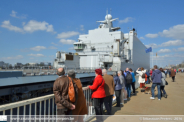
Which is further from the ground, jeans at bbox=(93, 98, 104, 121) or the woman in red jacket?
the woman in red jacket

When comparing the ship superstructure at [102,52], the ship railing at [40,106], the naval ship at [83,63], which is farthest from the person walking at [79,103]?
the ship superstructure at [102,52]

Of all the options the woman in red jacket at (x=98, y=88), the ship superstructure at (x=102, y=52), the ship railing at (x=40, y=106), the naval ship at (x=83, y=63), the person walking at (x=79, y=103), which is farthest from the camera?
the ship superstructure at (x=102, y=52)

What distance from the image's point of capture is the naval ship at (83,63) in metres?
8.59

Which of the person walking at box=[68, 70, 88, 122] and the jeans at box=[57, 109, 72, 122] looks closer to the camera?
the jeans at box=[57, 109, 72, 122]

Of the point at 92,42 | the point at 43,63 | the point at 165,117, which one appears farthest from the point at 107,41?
the point at 165,117

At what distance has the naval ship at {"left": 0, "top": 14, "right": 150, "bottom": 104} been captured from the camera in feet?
28.2

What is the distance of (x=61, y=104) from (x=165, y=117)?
11.6ft

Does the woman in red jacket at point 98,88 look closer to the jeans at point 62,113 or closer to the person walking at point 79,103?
the person walking at point 79,103

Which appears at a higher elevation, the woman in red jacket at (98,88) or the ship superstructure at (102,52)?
the ship superstructure at (102,52)

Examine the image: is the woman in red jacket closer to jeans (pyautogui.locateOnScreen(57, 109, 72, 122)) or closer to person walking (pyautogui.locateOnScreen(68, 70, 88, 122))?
person walking (pyautogui.locateOnScreen(68, 70, 88, 122))

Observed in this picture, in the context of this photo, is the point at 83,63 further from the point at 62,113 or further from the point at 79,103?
the point at 62,113

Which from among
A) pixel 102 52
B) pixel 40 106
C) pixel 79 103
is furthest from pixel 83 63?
pixel 40 106

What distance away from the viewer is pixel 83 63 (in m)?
24.8

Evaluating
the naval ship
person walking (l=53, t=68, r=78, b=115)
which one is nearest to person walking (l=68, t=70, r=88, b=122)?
person walking (l=53, t=68, r=78, b=115)
